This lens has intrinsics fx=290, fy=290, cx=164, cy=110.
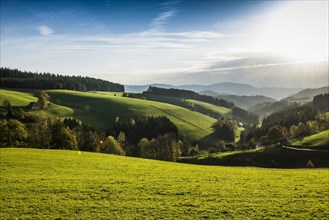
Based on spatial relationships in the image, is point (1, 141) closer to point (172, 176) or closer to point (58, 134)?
point (58, 134)

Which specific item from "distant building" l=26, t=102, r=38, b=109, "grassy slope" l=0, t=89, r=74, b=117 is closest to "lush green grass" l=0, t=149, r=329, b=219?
"grassy slope" l=0, t=89, r=74, b=117

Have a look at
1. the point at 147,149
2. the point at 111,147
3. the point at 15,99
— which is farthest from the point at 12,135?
the point at 15,99

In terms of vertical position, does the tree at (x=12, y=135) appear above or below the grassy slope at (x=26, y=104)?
below

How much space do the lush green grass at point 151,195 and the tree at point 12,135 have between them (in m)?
40.3

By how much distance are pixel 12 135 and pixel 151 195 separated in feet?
212

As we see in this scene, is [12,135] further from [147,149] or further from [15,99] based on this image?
[15,99]

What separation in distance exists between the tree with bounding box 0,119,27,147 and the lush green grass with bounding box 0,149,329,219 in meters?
40.3

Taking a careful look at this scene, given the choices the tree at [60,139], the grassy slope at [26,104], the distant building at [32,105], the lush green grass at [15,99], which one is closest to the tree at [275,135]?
the tree at [60,139]

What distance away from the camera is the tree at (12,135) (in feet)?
257

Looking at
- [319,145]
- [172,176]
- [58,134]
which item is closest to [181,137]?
[319,145]

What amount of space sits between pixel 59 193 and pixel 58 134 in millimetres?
58069

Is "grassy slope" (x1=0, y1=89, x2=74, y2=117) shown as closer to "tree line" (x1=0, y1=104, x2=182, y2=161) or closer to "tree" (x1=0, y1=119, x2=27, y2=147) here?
"tree line" (x1=0, y1=104, x2=182, y2=161)

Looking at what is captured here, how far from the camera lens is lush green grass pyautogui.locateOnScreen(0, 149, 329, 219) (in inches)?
915

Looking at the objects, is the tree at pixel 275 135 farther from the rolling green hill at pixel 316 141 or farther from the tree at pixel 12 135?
the tree at pixel 12 135
